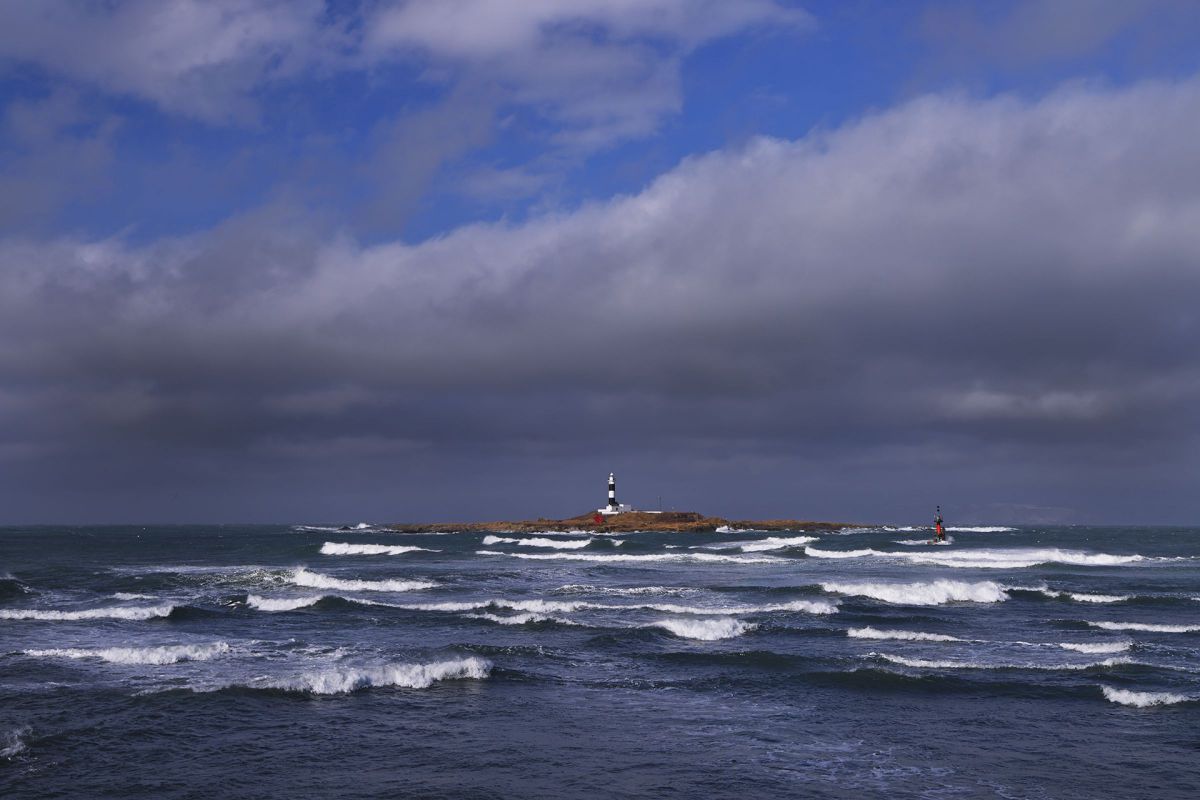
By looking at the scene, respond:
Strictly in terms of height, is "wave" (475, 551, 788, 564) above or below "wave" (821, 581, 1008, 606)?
below

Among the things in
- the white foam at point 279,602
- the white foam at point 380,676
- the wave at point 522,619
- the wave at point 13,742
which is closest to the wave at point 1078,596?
the wave at point 522,619

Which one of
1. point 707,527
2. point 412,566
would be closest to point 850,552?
point 412,566

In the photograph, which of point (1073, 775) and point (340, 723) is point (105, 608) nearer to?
point (340, 723)

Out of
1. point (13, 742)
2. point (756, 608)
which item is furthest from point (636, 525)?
point (13, 742)

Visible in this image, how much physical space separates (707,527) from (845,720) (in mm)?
97185

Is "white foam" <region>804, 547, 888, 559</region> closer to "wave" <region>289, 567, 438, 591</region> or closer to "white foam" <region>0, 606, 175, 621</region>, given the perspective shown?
"wave" <region>289, 567, 438, 591</region>

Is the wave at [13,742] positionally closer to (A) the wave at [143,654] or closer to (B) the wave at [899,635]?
(A) the wave at [143,654]

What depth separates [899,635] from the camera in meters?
25.4

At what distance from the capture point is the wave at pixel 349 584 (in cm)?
3900

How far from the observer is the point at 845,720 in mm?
16172

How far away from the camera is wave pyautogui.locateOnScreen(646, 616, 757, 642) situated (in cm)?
2498

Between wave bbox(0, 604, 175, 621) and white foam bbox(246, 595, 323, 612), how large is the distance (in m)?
2.91

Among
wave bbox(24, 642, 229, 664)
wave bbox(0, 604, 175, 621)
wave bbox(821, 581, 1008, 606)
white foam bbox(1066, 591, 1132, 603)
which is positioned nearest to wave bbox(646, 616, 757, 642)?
wave bbox(821, 581, 1008, 606)

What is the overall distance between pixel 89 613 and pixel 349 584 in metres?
12.9
